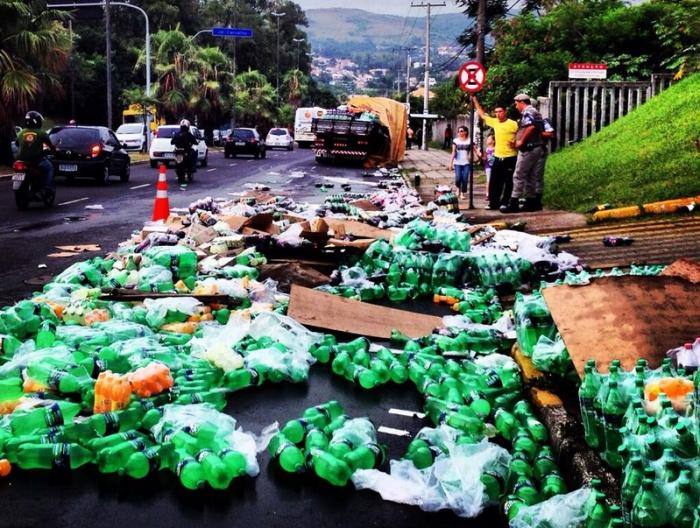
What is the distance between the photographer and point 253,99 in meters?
86.9

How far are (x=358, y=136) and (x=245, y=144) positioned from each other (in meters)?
9.46

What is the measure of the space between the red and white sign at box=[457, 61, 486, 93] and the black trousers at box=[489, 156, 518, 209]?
6.29ft

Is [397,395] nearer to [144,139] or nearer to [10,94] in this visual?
[10,94]

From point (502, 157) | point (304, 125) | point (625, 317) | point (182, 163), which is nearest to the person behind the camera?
point (625, 317)

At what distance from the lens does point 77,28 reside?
242ft

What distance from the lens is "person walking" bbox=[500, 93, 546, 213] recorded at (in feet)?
47.5

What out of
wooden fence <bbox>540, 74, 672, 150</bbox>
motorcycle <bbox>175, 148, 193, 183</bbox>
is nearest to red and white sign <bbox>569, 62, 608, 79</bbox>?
wooden fence <bbox>540, 74, 672, 150</bbox>

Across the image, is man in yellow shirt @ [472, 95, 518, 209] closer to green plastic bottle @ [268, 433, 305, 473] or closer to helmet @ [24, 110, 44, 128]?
helmet @ [24, 110, 44, 128]

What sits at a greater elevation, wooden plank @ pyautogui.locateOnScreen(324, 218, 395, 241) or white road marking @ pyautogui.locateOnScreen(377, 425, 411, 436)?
wooden plank @ pyautogui.locateOnScreen(324, 218, 395, 241)

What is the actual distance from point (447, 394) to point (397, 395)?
479mm

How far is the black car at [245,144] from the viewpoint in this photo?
4419 cm

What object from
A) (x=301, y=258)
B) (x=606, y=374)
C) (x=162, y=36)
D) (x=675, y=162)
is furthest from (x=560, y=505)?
(x=162, y=36)

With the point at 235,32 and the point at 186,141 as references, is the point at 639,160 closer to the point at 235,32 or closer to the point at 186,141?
the point at 186,141

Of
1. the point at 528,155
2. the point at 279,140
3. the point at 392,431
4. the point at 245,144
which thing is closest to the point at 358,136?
the point at 245,144
